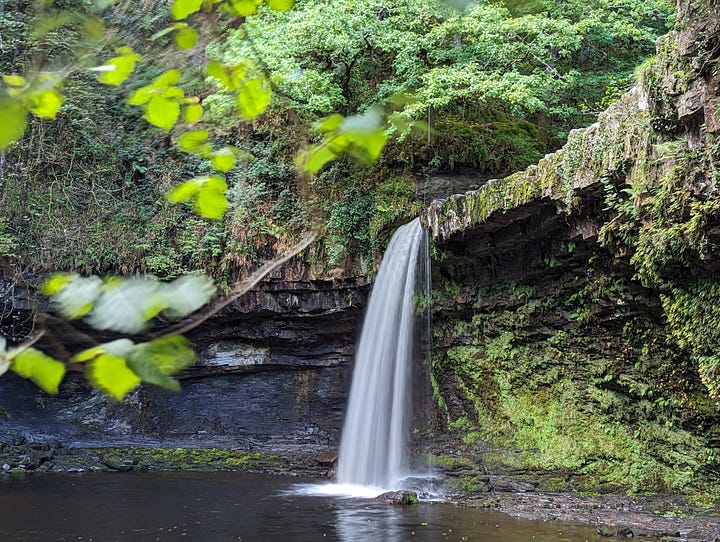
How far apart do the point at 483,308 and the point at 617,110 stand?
4600mm

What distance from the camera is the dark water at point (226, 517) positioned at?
296 inches

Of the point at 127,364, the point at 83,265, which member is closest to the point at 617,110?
the point at 127,364

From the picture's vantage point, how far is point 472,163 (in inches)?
551

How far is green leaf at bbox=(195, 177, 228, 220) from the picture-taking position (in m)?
1.52

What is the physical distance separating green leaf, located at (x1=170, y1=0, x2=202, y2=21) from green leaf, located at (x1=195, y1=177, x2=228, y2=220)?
35 cm

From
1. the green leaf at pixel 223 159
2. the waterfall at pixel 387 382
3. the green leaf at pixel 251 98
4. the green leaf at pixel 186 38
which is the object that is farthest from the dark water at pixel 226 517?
the green leaf at pixel 186 38

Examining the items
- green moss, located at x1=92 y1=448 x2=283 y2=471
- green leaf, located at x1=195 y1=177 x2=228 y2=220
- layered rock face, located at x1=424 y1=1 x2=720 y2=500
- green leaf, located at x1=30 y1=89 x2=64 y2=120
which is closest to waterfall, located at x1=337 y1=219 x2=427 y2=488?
layered rock face, located at x1=424 y1=1 x2=720 y2=500

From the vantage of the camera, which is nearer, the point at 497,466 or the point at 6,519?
the point at 6,519

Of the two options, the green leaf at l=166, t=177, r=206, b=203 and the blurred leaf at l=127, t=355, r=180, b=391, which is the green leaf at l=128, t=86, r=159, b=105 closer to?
the green leaf at l=166, t=177, r=206, b=203

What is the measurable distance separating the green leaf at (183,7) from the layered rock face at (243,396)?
41.6ft

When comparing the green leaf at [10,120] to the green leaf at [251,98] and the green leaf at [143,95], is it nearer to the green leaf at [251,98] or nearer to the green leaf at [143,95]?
the green leaf at [143,95]

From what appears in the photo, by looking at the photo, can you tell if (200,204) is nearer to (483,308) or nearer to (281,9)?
(281,9)

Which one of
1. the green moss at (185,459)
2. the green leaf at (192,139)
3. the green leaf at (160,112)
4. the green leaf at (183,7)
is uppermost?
the green leaf at (183,7)

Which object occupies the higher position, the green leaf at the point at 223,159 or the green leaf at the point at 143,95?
the green leaf at the point at 143,95
